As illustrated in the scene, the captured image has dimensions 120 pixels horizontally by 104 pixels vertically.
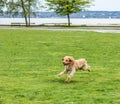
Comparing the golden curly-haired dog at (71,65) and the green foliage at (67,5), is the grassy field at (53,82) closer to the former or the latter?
the golden curly-haired dog at (71,65)

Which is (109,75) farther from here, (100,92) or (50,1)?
(50,1)

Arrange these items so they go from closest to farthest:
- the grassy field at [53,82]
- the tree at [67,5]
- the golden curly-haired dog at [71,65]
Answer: the grassy field at [53,82] < the golden curly-haired dog at [71,65] < the tree at [67,5]

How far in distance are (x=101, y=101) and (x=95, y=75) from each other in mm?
3612

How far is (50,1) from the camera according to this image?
5831 centimetres

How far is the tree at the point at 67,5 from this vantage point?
5744cm

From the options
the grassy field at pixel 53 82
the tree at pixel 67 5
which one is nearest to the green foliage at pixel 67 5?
the tree at pixel 67 5

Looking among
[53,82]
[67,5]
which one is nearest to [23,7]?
[67,5]

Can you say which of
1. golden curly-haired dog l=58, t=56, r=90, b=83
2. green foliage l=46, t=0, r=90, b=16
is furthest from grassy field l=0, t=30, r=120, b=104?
green foliage l=46, t=0, r=90, b=16

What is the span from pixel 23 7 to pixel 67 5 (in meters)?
5.67

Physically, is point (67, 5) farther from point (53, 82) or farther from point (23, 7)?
point (53, 82)

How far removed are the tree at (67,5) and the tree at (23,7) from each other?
2.25m

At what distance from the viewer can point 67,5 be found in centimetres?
5709

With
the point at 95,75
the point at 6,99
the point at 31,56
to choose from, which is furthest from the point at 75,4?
the point at 6,99

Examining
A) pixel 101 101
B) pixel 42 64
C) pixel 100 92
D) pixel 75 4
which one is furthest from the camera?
pixel 75 4
